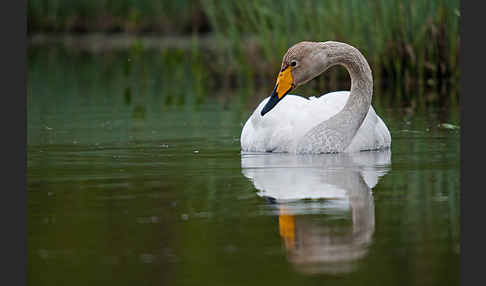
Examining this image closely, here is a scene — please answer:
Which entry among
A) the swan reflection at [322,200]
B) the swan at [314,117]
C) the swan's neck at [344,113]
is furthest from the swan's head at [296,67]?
the swan reflection at [322,200]

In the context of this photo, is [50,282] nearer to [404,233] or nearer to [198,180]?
[404,233]

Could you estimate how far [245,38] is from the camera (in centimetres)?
1948

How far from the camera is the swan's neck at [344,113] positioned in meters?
9.30

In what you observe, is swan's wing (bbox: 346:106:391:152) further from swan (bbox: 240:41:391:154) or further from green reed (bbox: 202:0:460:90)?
green reed (bbox: 202:0:460:90)

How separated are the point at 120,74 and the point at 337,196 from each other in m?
14.9

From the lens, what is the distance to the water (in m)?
4.91

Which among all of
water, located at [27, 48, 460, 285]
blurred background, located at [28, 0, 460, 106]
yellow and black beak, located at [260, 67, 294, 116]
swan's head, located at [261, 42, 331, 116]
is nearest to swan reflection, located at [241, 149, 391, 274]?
water, located at [27, 48, 460, 285]

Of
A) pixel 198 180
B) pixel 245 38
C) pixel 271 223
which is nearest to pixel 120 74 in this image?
pixel 245 38

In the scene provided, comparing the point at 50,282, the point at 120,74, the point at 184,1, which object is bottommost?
the point at 50,282

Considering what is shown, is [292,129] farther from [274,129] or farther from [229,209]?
[229,209]

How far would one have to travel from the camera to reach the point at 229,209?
254 inches

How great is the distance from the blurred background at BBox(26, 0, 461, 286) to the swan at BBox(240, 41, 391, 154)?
9.6 inches

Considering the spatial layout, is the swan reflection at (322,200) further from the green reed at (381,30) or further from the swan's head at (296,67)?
the green reed at (381,30)

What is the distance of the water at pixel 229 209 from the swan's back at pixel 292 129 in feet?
0.70
